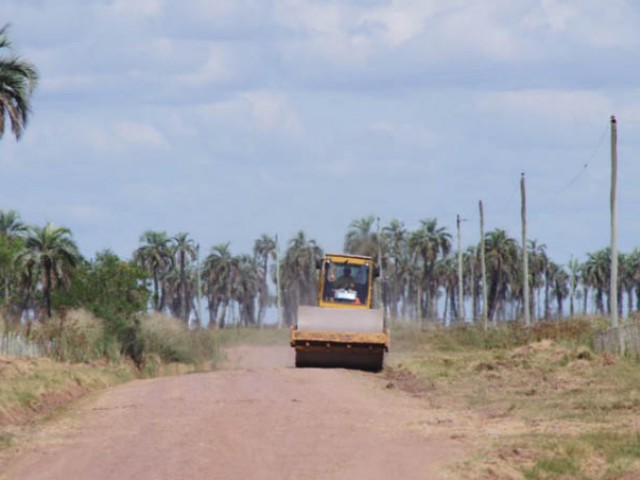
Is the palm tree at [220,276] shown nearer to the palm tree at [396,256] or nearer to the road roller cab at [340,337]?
the palm tree at [396,256]

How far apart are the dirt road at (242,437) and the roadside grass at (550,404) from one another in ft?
3.00

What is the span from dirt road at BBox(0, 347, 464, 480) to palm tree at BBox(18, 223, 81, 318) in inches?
1492

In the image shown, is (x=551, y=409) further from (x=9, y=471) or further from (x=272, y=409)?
(x=9, y=471)

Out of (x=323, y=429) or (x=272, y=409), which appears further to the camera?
(x=272, y=409)

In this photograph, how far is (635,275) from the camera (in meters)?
151

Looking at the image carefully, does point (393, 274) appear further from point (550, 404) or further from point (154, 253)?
point (550, 404)

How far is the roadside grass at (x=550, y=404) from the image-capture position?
Answer: 17.5 m

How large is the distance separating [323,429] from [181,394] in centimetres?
826

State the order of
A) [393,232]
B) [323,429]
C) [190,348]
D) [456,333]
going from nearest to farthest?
[323,429] < [190,348] < [456,333] < [393,232]

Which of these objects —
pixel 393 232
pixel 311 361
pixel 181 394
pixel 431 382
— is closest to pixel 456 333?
pixel 311 361

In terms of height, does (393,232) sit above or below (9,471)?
above

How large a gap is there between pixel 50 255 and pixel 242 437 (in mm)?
49926

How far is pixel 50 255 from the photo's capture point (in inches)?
2704

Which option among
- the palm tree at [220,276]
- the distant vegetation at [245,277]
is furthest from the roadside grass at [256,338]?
the palm tree at [220,276]
